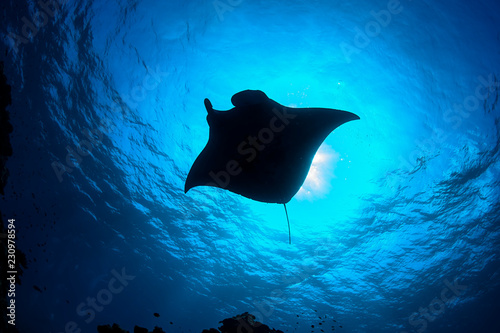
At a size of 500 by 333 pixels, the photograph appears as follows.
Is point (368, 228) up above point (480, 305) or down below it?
above

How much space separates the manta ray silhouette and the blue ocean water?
18.8 feet

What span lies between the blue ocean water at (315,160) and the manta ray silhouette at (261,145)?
573cm

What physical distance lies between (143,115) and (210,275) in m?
18.2

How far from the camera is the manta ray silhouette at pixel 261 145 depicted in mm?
5047

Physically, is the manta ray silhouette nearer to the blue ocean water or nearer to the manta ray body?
the manta ray body

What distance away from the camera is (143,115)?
1301cm

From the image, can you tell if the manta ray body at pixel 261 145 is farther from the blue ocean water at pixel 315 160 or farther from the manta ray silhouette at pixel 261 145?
the blue ocean water at pixel 315 160

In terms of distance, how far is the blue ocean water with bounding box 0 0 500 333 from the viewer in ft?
30.8

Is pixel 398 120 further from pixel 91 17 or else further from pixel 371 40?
pixel 91 17

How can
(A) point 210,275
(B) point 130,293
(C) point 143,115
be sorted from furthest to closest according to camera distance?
(B) point 130,293
(A) point 210,275
(C) point 143,115

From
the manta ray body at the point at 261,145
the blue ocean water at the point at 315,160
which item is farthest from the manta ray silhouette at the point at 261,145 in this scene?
the blue ocean water at the point at 315,160

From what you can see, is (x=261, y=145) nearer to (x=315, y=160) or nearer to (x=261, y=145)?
(x=261, y=145)

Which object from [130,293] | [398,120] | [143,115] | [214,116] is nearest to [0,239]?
[214,116]

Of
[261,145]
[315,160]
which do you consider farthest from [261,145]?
[315,160]
